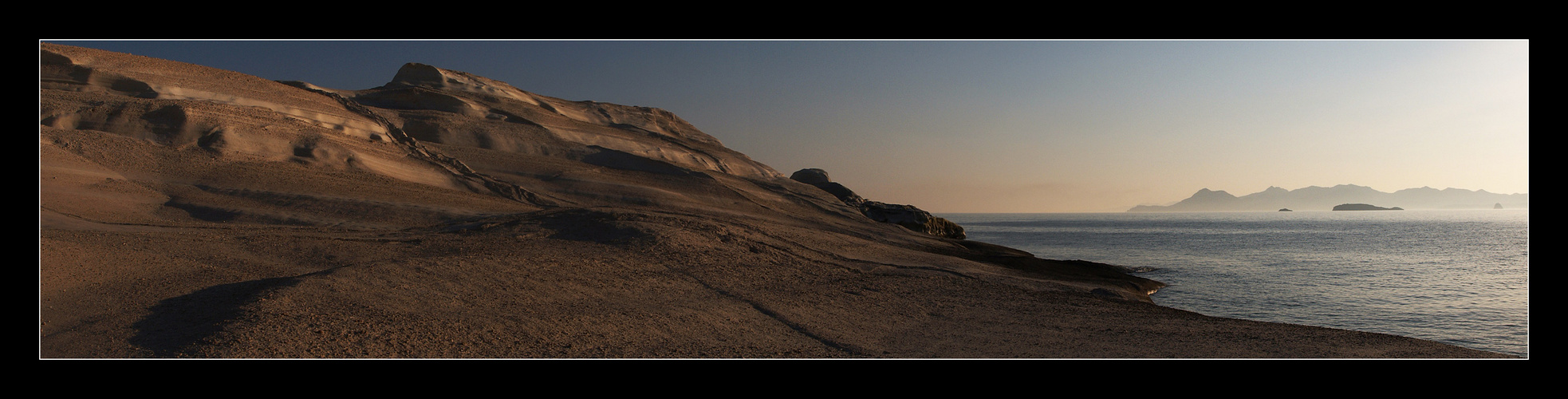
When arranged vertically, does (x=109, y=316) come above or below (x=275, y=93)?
below

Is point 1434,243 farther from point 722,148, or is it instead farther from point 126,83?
point 126,83

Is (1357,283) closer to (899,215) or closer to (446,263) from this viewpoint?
(899,215)

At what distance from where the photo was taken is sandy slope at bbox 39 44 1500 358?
1255cm

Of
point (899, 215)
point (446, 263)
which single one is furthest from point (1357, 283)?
point (446, 263)

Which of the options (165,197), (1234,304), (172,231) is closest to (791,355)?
(172,231)

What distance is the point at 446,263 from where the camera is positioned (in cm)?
1723

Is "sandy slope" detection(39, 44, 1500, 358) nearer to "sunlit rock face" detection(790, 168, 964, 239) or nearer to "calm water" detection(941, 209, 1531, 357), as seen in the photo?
"calm water" detection(941, 209, 1531, 357)

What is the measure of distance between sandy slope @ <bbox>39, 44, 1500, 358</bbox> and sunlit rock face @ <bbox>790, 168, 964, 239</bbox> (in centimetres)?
1243

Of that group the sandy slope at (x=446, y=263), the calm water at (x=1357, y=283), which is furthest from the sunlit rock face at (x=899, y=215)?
the sandy slope at (x=446, y=263)

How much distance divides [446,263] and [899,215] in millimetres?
41157

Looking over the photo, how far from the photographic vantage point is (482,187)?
112 ft

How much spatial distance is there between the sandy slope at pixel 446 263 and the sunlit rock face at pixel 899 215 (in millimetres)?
12430

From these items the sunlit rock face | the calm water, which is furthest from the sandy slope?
the sunlit rock face

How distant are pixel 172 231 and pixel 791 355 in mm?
17307
